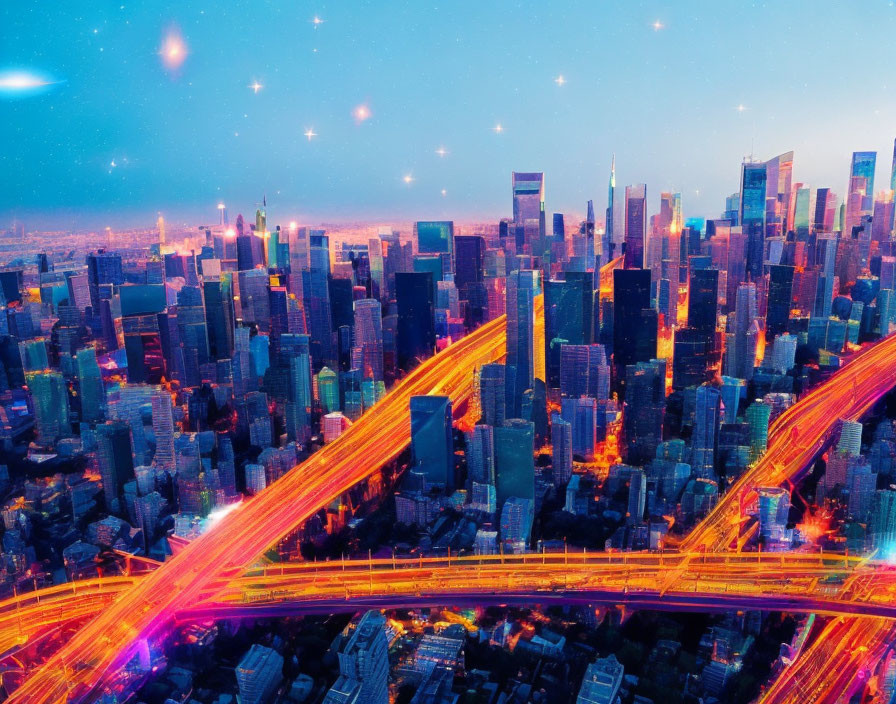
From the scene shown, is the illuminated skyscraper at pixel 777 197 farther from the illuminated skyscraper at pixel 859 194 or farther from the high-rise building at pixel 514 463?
the high-rise building at pixel 514 463

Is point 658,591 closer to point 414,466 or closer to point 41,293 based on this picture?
point 414,466

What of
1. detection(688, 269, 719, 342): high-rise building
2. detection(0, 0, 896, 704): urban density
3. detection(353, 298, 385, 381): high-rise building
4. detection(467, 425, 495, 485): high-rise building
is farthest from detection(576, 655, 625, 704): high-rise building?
detection(688, 269, 719, 342): high-rise building

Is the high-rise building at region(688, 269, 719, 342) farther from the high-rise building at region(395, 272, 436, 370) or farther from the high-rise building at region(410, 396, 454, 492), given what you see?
the high-rise building at region(410, 396, 454, 492)

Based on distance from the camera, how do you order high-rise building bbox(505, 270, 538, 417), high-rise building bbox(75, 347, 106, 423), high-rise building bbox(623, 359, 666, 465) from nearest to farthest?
Answer: high-rise building bbox(623, 359, 666, 465) < high-rise building bbox(75, 347, 106, 423) < high-rise building bbox(505, 270, 538, 417)

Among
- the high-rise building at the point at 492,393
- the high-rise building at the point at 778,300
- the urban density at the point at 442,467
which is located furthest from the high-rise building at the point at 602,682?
the high-rise building at the point at 778,300

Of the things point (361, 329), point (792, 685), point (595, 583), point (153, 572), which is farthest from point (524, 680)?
point (361, 329)

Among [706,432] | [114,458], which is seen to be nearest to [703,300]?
[706,432]
